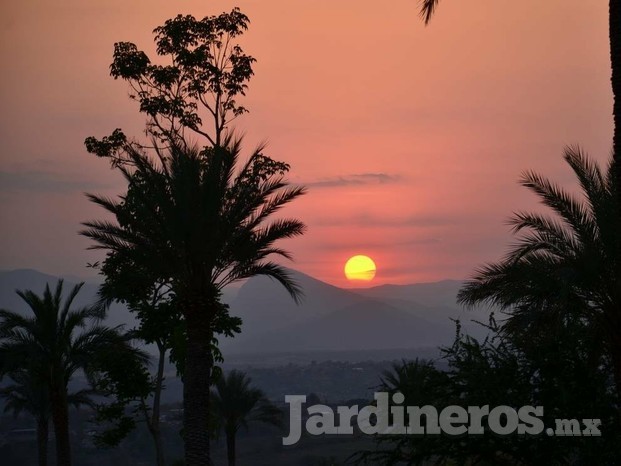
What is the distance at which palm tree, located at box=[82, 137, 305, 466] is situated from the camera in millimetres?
20812

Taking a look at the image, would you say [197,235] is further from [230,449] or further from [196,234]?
[230,449]

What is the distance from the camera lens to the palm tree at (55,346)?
97.5ft

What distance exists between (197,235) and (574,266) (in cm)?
795

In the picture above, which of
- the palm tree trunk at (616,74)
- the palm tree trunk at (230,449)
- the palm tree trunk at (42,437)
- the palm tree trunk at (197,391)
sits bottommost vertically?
the palm tree trunk at (230,449)

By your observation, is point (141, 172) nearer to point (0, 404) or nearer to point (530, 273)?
point (530, 273)

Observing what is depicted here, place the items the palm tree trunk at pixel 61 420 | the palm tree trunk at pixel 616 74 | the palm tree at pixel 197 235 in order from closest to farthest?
the palm tree trunk at pixel 616 74 → the palm tree at pixel 197 235 → the palm tree trunk at pixel 61 420

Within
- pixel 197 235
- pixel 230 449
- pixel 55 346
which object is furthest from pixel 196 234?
pixel 230 449

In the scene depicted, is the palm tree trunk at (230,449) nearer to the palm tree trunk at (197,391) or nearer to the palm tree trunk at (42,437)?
the palm tree trunk at (42,437)

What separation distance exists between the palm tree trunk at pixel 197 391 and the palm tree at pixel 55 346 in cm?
836

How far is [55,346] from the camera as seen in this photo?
29.9m

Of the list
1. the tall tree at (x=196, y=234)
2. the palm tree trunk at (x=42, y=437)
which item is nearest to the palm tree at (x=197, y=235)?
the tall tree at (x=196, y=234)

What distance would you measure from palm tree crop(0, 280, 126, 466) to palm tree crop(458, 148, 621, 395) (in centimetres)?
1475

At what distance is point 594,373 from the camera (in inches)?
706

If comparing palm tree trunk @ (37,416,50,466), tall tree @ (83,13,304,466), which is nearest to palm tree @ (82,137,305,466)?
tall tree @ (83,13,304,466)
